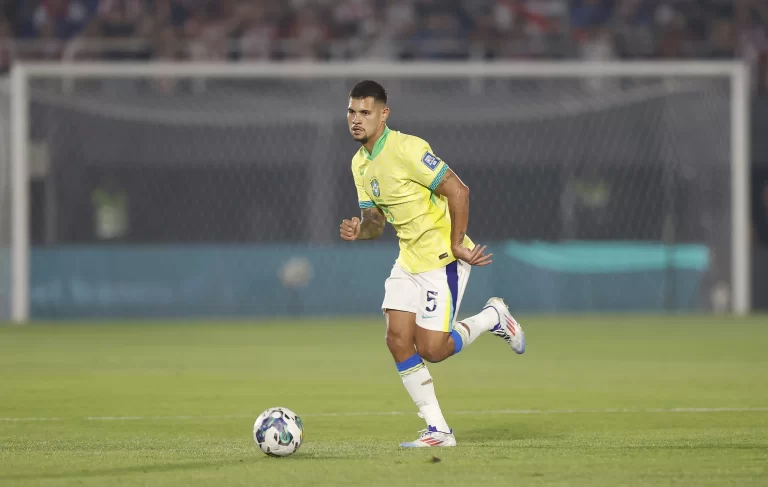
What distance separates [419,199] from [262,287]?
41.5ft

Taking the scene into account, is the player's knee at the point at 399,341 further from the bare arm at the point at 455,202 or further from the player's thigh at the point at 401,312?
the bare arm at the point at 455,202

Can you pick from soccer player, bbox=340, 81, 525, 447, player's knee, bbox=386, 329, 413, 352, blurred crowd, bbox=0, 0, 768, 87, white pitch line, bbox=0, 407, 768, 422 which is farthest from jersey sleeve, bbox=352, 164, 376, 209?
blurred crowd, bbox=0, 0, 768, 87

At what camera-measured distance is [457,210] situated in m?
7.04

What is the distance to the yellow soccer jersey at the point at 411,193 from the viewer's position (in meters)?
7.04

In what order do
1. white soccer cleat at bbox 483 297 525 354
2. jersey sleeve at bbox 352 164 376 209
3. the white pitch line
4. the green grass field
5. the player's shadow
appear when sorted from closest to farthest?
the player's shadow → the green grass field → jersey sleeve at bbox 352 164 376 209 → white soccer cleat at bbox 483 297 525 354 → the white pitch line

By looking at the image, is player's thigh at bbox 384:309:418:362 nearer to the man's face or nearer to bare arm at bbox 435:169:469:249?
bare arm at bbox 435:169:469:249

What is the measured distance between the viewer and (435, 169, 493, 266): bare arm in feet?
23.1

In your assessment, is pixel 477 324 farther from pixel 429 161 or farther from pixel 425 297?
pixel 429 161

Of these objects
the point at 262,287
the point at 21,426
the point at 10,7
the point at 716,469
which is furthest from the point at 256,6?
the point at 716,469

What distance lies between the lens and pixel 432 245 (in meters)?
7.17

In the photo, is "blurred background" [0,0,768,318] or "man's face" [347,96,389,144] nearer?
"man's face" [347,96,389,144]

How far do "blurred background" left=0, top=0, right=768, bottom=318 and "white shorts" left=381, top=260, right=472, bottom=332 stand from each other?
12.4 m

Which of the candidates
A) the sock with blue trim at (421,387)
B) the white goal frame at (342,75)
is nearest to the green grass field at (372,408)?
the sock with blue trim at (421,387)

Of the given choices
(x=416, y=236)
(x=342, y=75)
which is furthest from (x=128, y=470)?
(x=342, y=75)
